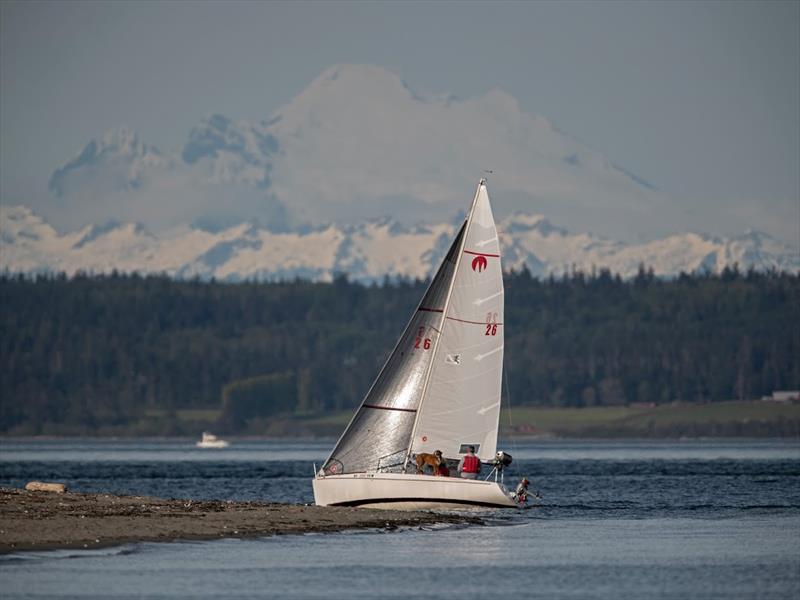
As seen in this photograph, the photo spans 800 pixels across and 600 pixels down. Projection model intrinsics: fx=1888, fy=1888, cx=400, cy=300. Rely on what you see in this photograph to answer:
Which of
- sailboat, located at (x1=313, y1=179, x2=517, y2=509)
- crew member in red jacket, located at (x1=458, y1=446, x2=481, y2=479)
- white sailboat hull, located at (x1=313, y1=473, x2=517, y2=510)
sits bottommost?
white sailboat hull, located at (x1=313, y1=473, x2=517, y2=510)

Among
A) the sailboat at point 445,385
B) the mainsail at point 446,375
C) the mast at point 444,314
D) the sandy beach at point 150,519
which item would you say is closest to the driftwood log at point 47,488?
the sandy beach at point 150,519

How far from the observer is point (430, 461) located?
220 ft

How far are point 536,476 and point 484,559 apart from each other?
2717 inches

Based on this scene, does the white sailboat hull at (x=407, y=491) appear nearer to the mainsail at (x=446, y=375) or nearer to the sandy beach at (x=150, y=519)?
the sandy beach at (x=150, y=519)

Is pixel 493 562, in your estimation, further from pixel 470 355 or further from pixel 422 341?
pixel 422 341

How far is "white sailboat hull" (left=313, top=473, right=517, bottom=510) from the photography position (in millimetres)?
65938

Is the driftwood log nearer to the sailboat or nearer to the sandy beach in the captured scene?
the sandy beach

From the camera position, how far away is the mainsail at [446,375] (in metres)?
68.1

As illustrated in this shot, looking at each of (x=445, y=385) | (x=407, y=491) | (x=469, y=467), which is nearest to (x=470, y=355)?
(x=445, y=385)

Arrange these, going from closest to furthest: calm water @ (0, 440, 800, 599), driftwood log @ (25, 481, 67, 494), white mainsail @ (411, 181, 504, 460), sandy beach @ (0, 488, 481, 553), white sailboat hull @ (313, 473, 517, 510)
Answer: calm water @ (0, 440, 800, 599)
sandy beach @ (0, 488, 481, 553)
white sailboat hull @ (313, 473, 517, 510)
white mainsail @ (411, 181, 504, 460)
driftwood log @ (25, 481, 67, 494)

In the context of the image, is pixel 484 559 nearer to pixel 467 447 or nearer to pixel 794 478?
pixel 467 447

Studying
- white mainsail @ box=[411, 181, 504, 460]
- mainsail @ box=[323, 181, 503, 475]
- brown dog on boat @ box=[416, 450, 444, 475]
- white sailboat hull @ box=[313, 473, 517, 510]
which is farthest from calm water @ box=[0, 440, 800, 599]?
mainsail @ box=[323, 181, 503, 475]

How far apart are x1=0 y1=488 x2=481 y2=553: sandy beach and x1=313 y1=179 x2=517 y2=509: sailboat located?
8.00ft

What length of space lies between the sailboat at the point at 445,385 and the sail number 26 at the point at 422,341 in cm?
4
